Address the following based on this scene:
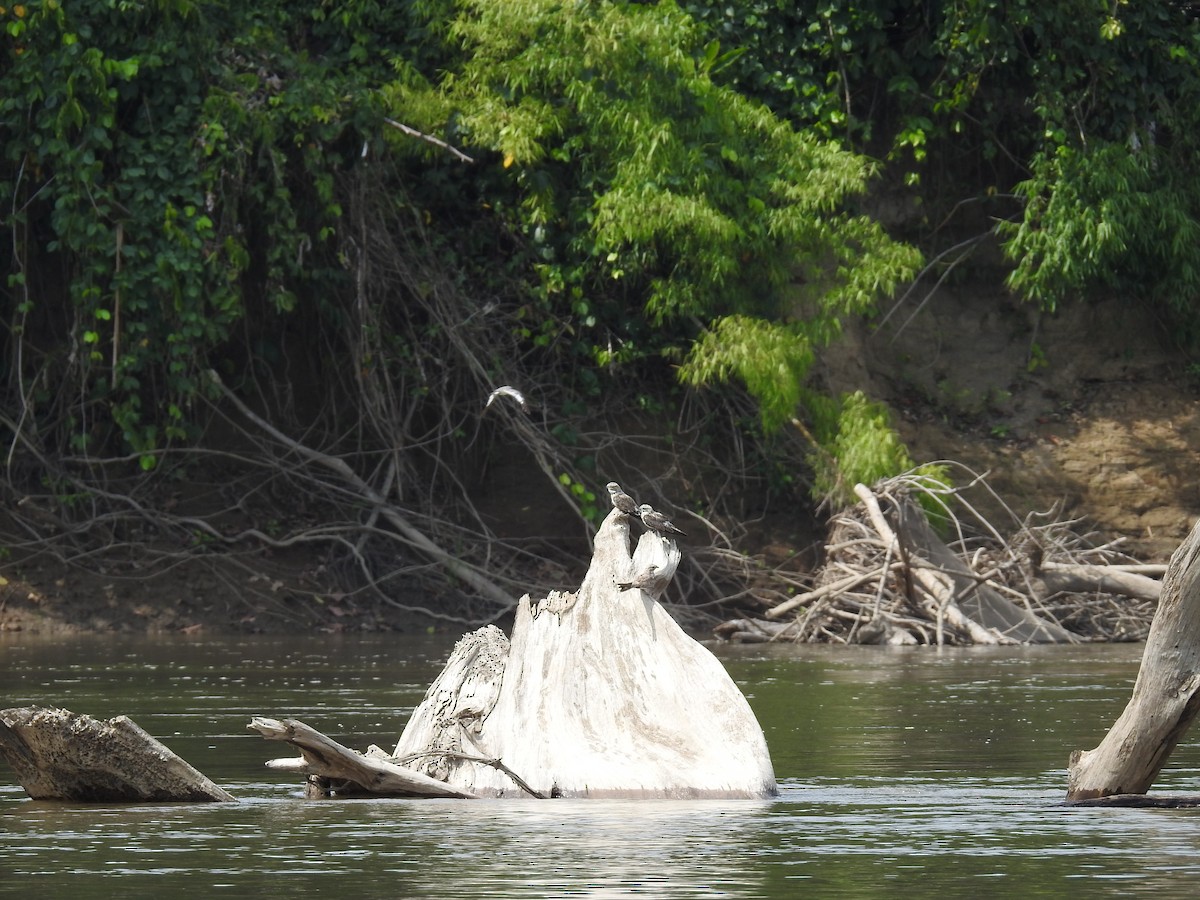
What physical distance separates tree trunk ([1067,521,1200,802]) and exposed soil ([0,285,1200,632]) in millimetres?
11648

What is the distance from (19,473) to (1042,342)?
36.8 ft

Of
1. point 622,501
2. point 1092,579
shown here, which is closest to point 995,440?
point 1092,579

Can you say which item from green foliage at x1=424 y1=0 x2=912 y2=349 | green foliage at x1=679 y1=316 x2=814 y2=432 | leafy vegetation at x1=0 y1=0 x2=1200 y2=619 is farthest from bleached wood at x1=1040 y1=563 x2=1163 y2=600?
green foliage at x1=424 y1=0 x2=912 y2=349

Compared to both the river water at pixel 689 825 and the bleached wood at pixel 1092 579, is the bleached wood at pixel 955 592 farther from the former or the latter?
the river water at pixel 689 825

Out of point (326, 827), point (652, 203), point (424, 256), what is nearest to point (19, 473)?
point (424, 256)

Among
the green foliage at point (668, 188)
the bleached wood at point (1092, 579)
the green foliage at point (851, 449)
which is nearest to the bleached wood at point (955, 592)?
the bleached wood at point (1092, 579)

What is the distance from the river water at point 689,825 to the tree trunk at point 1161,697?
24 cm

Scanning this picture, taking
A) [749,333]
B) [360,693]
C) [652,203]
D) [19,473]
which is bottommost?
[360,693]

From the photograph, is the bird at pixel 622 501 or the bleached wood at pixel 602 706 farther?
the bird at pixel 622 501

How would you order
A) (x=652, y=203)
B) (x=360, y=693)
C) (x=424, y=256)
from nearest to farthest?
(x=360, y=693) → (x=652, y=203) → (x=424, y=256)

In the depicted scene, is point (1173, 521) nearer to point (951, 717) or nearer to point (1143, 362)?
point (1143, 362)

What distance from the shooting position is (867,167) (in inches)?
862

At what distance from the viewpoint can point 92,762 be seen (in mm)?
8453

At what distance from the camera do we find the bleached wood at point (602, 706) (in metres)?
8.69
